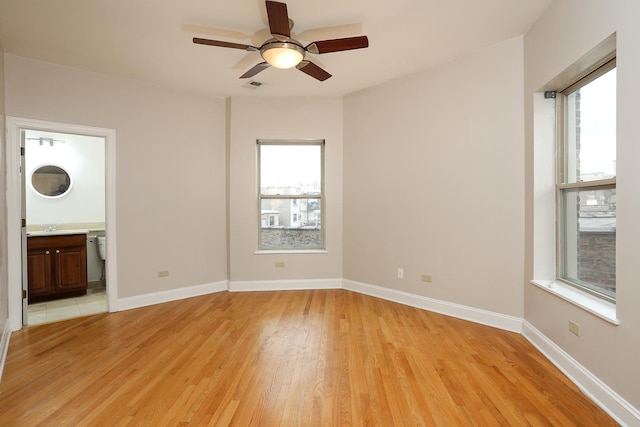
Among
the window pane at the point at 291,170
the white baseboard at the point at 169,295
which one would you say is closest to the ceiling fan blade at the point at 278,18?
the window pane at the point at 291,170

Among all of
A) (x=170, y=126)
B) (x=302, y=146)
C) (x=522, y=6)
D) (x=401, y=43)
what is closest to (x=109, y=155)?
(x=170, y=126)

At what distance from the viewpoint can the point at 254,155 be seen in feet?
15.5

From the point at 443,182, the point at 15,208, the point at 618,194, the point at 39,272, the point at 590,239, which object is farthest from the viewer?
the point at 39,272

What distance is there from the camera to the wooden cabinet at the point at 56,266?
425cm

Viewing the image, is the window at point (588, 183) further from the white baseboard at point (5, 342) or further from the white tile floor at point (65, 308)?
the white tile floor at point (65, 308)

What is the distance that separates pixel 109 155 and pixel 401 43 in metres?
3.53

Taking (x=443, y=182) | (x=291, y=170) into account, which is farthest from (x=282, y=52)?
(x=291, y=170)

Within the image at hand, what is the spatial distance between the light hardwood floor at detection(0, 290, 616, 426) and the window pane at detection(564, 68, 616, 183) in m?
1.53

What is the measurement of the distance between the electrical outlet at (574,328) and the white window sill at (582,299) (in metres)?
0.16

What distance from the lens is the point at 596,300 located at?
7.50ft

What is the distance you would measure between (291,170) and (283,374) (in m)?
3.15

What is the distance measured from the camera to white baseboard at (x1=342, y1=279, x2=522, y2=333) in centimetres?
320

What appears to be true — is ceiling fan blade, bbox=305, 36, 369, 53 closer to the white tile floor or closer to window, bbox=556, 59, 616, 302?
window, bbox=556, 59, 616, 302

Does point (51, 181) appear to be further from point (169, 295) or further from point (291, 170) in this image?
point (291, 170)
